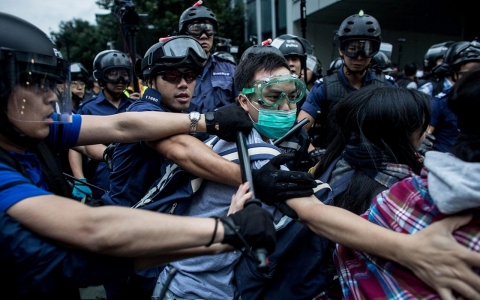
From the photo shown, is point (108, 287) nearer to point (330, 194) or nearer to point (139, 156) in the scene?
point (139, 156)

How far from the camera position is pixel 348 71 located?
169 inches

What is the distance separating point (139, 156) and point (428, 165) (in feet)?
5.44

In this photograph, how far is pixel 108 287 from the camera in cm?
258

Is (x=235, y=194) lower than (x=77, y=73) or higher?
lower

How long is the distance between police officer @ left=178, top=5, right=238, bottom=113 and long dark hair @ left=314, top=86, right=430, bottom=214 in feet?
6.70

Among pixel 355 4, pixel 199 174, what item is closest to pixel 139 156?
pixel 199 174

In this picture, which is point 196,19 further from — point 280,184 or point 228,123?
point 280,184

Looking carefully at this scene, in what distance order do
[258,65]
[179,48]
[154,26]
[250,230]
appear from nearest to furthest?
[250,230] → [258,65] → [179,48] → [154,26]

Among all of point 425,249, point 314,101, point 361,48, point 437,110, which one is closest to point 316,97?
point 314,101

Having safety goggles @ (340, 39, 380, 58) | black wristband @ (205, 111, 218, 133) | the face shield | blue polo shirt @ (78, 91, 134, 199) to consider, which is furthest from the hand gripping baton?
blue polo shirt @ (78, 91, 134, 199)

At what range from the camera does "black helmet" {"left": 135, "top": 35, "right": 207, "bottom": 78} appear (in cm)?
257

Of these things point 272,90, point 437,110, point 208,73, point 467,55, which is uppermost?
point 467,55

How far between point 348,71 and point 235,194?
292cm

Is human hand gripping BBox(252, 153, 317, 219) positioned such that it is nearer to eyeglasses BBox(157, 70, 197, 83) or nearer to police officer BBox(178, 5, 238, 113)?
eyeglasses BBox(157, 70, 197, 83)
